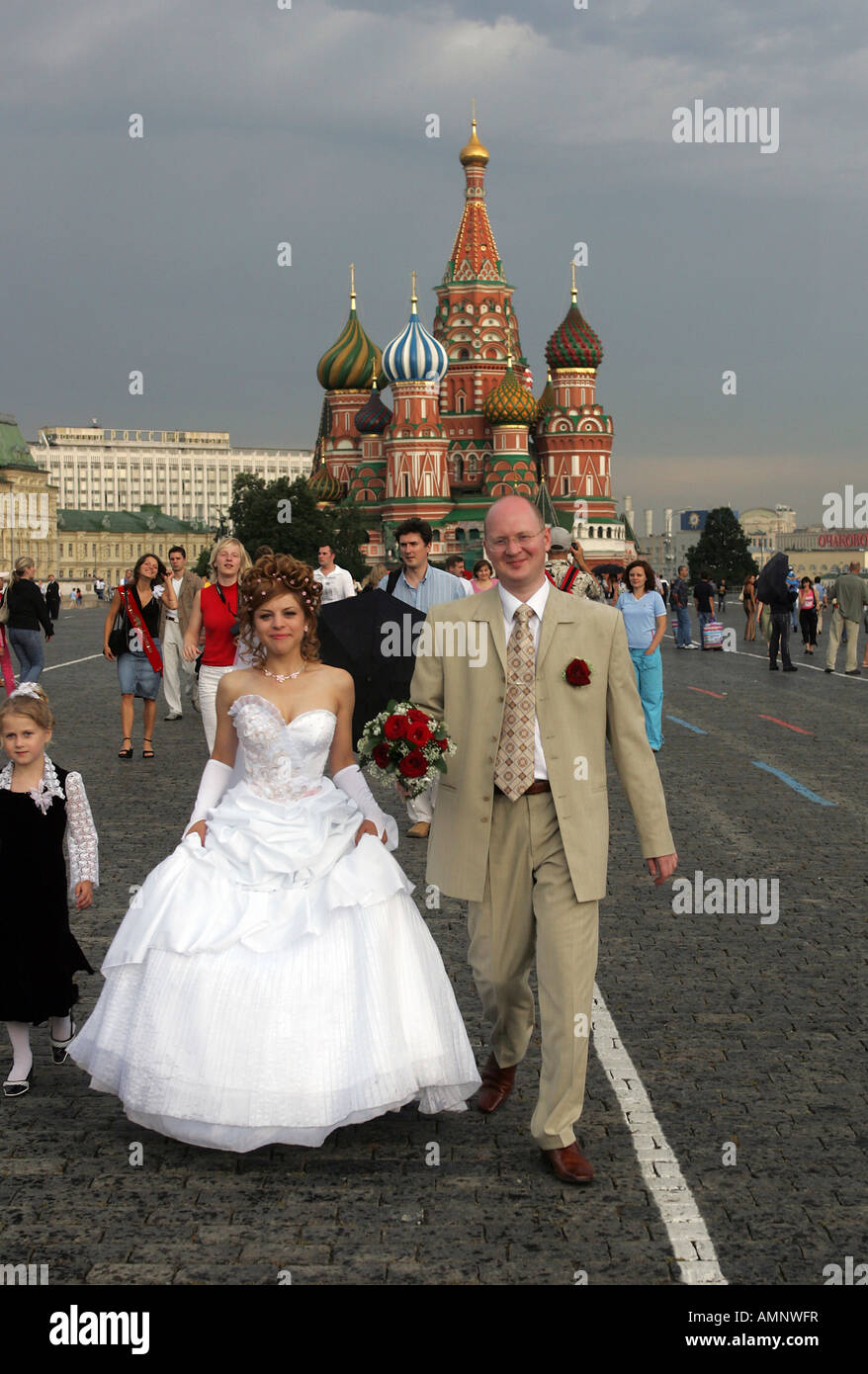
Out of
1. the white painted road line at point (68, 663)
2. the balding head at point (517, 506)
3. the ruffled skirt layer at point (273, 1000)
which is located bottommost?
the white painted road line at point (68, 663)

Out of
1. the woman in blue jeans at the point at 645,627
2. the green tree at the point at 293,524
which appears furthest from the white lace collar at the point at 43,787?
the green tree at the point at 293,524

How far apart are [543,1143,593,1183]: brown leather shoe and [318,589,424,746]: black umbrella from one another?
15.9ft

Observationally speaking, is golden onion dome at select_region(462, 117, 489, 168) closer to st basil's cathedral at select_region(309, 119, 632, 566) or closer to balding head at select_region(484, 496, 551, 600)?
st basil's cathedral at select_region(309, 119, 632, 566)

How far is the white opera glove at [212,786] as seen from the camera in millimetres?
5254

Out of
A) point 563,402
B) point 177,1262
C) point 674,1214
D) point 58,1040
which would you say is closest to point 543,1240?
point 674,1214

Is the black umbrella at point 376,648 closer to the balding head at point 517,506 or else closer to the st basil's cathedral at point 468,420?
the balding head at point 517,506

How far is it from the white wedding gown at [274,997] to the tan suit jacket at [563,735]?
31 cm

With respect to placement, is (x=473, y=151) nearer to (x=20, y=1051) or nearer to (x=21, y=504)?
(x=21, y=504)

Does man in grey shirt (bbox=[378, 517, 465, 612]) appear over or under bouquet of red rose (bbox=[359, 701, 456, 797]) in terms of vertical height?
over

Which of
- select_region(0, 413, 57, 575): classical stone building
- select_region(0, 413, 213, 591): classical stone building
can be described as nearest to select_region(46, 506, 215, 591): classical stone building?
select_region(0, 413, 213, 591): classical stone building

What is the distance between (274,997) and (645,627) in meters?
9.48

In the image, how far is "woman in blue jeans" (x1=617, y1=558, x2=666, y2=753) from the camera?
13578mm

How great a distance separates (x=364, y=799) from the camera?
5262mm

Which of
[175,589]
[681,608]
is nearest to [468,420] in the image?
[681,608]
